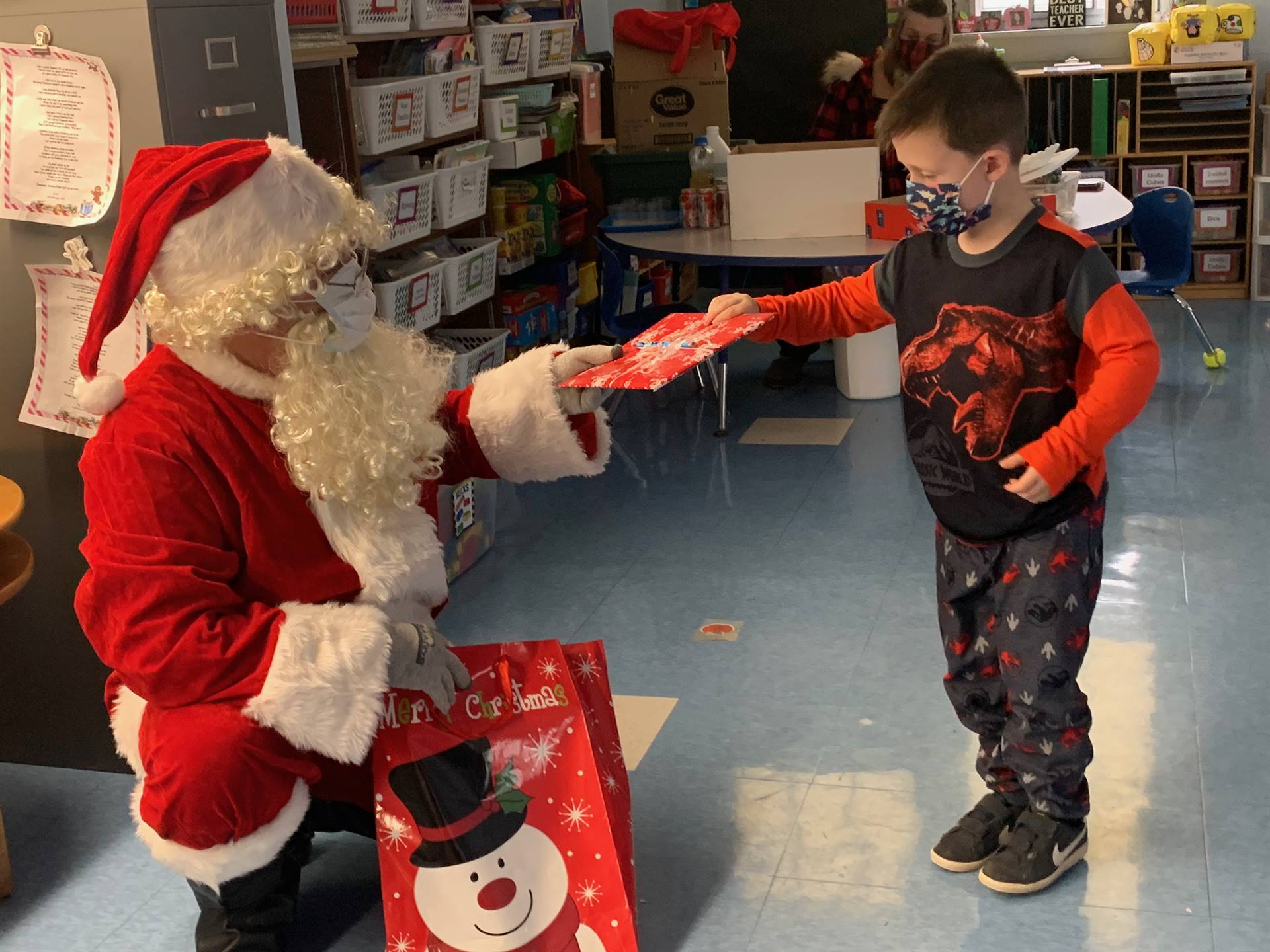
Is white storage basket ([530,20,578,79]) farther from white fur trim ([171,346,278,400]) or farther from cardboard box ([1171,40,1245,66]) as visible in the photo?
white fur trim ([171,346,278,400])

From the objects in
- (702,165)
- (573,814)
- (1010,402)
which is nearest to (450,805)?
(573,814)

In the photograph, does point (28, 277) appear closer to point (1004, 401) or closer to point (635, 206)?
point (1004, 401)

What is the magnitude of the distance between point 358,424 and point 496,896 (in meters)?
0.73

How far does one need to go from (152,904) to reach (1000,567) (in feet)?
5.06

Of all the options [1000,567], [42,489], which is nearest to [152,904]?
[42,489]

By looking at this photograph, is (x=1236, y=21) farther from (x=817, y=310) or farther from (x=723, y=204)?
(x=817, y=310)

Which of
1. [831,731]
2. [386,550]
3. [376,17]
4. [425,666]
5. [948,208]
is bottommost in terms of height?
[831,731]

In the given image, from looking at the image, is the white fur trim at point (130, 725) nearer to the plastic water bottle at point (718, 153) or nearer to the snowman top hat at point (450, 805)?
the snowman top hat at point (450, 805)

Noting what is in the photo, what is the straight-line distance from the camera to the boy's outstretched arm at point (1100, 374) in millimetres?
1851

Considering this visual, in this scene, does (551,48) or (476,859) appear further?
(551,48)

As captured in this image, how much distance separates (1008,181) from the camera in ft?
6.49

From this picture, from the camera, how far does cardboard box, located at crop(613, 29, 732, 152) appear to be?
5.43m

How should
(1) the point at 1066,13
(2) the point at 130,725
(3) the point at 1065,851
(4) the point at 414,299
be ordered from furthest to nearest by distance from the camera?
(1) the point at 1066,13 < (4) the point at 414,299 < (3) the point at 1065,851 < (2) the point at 130,725

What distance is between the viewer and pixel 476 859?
202cm
